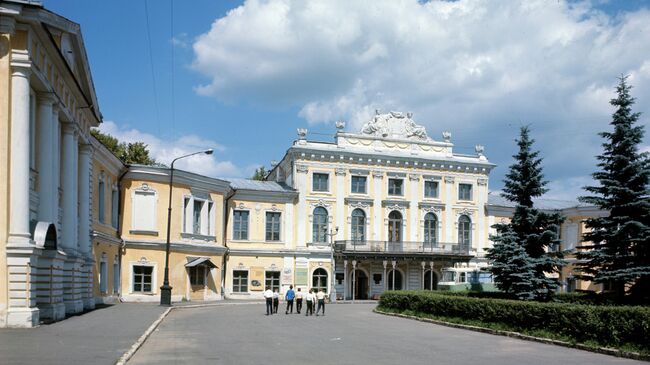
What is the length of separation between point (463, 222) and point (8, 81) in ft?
136

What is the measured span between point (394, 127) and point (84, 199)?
29.6 metres

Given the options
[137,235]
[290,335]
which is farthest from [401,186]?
[290,335]

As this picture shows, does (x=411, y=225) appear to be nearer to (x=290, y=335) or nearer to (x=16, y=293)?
(x=290, y=335)

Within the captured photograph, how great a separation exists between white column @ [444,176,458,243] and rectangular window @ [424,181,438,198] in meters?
0.87

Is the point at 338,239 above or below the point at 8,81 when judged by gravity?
below

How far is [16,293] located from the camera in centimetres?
1903

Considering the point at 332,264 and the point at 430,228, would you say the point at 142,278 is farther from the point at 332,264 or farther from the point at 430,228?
the point at 430,228

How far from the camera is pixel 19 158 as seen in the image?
19281mm

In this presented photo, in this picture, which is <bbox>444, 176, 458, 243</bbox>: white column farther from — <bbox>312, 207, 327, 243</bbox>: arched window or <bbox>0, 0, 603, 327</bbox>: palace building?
<bbox>312, 207, 327, 243</bbox>: arched window

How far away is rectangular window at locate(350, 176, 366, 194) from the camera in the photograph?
51938 mm

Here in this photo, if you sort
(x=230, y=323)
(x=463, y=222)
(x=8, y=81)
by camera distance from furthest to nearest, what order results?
(x=463, y=222)
(x=230, y=323)
(x=8, y=81)

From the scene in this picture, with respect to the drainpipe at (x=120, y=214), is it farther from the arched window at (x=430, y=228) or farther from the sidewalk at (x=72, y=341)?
the arched window at (x=430, y=228)

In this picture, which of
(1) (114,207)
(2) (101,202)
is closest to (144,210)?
(1) (114,207)

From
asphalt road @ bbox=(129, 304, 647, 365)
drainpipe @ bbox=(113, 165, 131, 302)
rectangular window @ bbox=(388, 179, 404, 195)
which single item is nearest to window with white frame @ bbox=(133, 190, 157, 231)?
drainpipe @ bbox=(113, 165, 131, 302)
